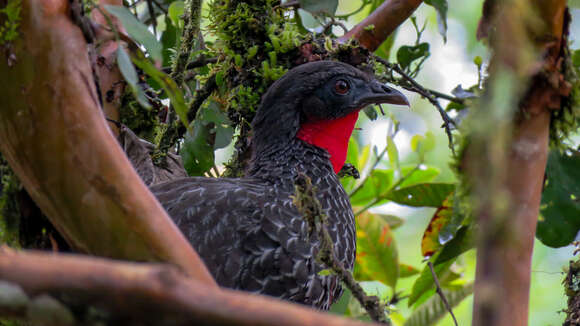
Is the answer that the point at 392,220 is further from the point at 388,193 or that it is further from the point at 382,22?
the point at 382,22

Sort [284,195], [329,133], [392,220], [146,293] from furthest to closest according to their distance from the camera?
1. [392,220]
2. [329,133]
3. [284,195]
4. [146,293]

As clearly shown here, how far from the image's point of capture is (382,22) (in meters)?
3.32

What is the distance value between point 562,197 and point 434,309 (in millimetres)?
1521

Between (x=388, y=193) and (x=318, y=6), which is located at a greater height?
(x=318, y=6)

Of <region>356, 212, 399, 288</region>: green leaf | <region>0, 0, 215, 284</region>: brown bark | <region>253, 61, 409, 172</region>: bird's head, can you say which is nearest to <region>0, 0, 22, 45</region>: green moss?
<region>0, 0, 215, 284</region>: brown bark

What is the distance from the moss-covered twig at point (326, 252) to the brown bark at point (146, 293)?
74 cm

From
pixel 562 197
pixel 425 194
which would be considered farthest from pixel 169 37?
pixel 562 197

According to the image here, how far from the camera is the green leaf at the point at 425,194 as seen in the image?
11.3 ft

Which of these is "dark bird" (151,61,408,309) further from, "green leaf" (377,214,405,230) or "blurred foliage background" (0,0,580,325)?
"green leaf" (377,214,405,230)

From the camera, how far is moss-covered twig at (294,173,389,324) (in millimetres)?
1641

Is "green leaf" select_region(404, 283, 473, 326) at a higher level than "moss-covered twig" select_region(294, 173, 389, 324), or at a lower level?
lower

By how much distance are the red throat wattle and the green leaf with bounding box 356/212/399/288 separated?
81 cm

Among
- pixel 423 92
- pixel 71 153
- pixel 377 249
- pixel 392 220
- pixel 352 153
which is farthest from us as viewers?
pixel 392 220

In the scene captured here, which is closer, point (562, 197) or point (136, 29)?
point (136, 29)
